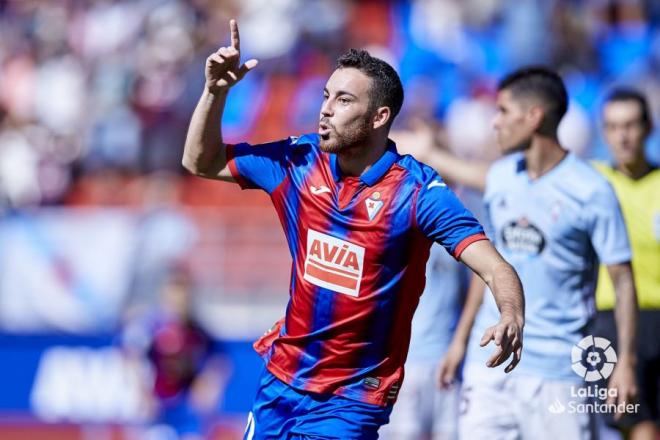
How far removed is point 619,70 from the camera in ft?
49.6

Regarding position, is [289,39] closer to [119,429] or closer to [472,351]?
[119,429]

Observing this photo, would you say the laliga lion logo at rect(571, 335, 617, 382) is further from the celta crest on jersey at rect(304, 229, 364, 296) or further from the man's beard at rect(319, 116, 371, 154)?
the man's beard at rect(319, 116, 371, 154)

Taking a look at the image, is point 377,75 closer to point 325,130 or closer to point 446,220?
point 325,130

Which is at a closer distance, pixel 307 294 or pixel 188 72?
pixel 307 294

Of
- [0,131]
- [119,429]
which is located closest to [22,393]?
[119,429]

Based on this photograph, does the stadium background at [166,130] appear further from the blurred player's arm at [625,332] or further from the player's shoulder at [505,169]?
the blurred player's arm at [625,332]

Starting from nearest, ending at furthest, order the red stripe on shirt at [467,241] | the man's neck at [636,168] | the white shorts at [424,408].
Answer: the red stripe on shirt at [467,241]
the man's neck at [636,168]
the white shorts at [424,408]

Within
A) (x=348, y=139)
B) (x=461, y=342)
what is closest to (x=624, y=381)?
(x=461, y=342)

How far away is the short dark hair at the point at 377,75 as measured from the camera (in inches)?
200

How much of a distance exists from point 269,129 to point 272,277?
3244 mm

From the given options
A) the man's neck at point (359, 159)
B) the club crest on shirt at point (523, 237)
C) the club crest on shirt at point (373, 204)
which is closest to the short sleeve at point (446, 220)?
the club crest on shirt at point (373, 204)

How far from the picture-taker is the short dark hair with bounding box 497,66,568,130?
6594 mm

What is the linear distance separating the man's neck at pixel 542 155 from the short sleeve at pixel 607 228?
381 mm

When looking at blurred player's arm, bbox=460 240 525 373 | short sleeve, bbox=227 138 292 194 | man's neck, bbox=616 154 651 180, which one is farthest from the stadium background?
blurred player's arm, bbox=460 240 525 373
